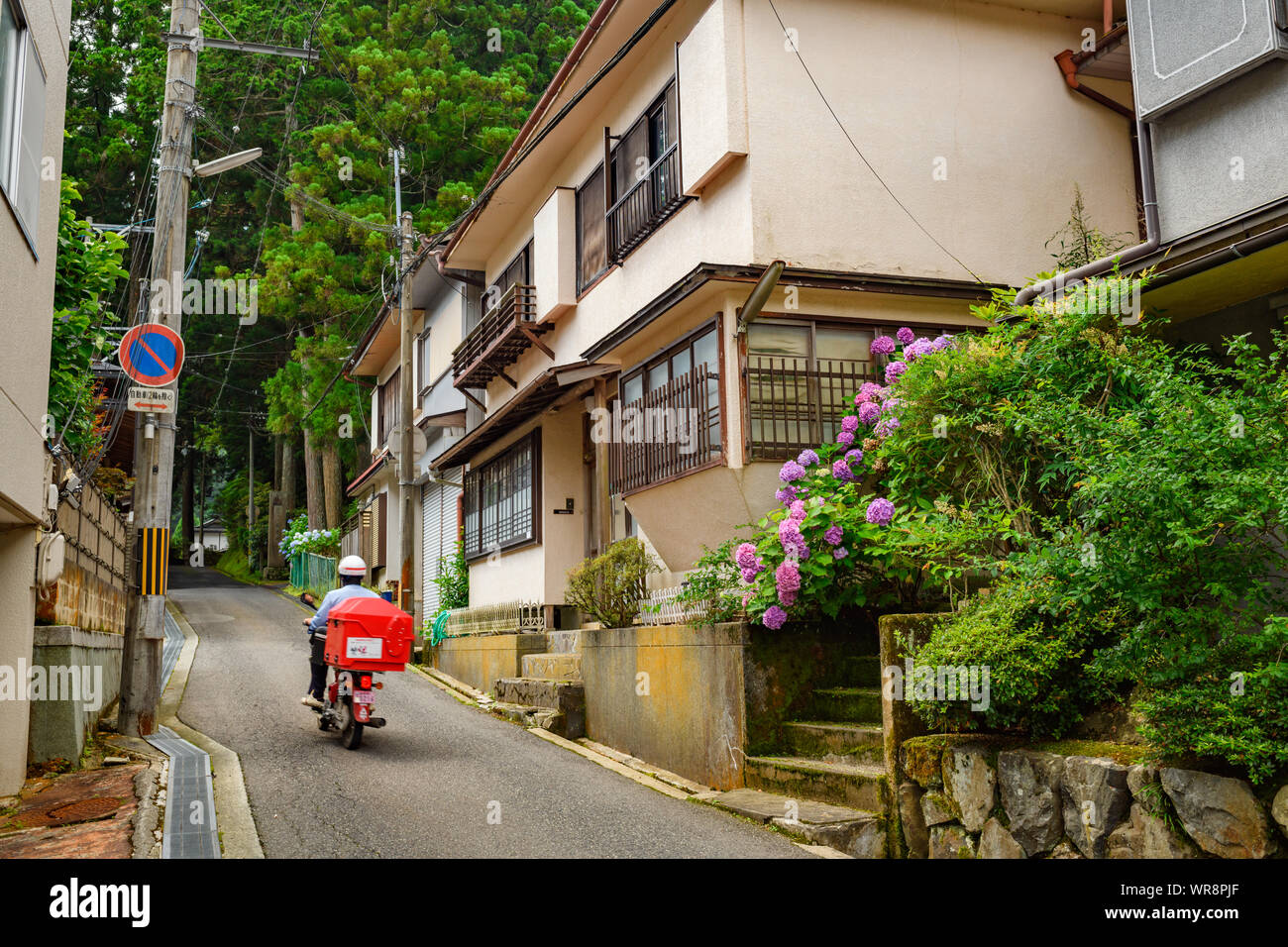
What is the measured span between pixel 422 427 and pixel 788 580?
1663 centimetres

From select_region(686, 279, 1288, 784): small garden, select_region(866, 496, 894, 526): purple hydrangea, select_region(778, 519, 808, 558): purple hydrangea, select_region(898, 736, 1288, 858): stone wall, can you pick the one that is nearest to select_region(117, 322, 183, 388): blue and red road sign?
select_region(686, 279, 1288, 784): small garden

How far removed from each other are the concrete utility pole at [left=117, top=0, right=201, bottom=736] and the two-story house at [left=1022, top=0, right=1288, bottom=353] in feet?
30.8

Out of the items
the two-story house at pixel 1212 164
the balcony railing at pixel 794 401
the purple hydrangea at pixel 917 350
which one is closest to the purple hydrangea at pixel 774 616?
the balcony railing at pixel 794 401

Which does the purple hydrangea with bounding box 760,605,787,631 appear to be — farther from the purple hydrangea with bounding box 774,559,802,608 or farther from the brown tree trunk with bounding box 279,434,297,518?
the brown tree trunk with bounding box 279,434,297,518

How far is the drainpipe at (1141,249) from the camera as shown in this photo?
8039 millimetres

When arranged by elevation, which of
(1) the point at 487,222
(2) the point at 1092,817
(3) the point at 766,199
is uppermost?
(1) the point at 487,222

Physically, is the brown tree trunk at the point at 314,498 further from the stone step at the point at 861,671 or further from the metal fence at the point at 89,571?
the stone step at the point at 861,671

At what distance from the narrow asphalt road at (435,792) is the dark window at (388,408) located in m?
13.1

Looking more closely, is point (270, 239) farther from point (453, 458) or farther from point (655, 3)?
point (655, 3)

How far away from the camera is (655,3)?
13.8 m

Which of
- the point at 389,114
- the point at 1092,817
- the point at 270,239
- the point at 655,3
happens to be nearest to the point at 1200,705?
the point at 1092,817

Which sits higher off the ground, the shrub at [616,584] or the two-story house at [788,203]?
the two-story house at [788,203]
